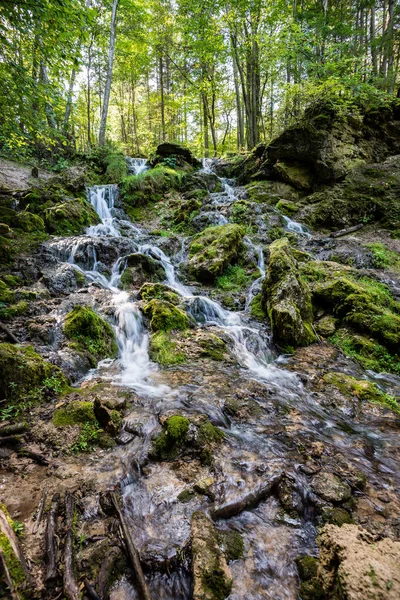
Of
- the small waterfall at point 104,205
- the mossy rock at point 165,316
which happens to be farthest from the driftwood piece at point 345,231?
the small waterfall at point 104,205

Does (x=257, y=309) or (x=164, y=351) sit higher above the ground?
(x=257, y=309)

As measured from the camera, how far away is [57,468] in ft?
9.91

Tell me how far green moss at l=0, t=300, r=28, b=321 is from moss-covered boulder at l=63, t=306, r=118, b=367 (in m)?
0.98

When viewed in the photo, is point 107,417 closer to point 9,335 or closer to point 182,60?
point 9,335

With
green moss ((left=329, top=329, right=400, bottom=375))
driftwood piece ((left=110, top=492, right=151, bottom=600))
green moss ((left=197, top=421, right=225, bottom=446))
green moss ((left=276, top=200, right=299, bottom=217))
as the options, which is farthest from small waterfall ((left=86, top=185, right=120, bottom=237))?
driftwood piece ((left=110, top=492, right=151, bottom=600))

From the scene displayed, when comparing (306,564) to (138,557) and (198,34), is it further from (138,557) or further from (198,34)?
(198,34)

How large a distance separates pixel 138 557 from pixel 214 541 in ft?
2.01

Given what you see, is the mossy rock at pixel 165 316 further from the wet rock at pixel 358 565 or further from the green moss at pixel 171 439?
the wet rock at pixel 358 565

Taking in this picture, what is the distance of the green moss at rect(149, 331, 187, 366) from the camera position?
5.85 meters

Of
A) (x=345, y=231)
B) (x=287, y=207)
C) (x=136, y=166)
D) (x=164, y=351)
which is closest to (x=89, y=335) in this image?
(x=164, y=351)

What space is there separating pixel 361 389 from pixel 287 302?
8.27ft

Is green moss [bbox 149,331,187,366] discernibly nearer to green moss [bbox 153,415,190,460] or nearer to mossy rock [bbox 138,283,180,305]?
mossy rock [bbox 138,283,180,305]

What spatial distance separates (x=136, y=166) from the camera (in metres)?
17.8

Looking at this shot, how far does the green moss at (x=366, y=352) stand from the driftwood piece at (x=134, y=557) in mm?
5469
